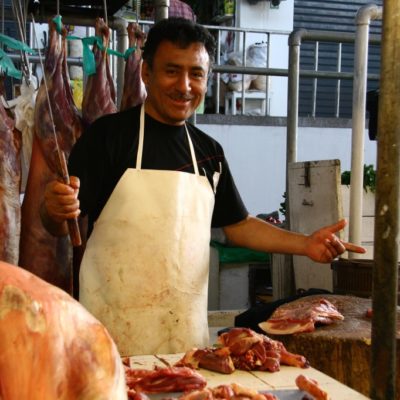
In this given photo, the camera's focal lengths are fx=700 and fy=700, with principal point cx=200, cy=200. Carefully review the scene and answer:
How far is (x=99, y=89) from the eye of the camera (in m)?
4.36

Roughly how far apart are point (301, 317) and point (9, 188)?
168 centimetres

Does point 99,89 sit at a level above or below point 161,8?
below

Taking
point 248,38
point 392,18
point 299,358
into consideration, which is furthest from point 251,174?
point 392,18

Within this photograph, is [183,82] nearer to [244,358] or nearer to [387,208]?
[244,358]

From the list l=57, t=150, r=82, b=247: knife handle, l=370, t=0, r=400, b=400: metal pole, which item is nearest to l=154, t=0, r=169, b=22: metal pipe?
l=57, t=150, r=82, b=247: knife handle

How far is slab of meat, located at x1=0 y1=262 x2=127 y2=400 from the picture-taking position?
1.31 meters

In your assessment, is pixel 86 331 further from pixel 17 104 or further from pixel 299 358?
pixel 17 104

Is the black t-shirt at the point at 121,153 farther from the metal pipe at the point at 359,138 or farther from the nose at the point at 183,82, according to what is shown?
the metal pipe at the point at 359,138

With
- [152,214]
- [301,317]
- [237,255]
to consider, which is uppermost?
[152,214]

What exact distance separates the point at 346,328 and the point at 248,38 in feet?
31.1

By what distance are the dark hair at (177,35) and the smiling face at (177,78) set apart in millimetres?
25

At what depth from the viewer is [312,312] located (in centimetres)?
372

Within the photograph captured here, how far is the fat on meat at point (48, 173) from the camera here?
3945mm

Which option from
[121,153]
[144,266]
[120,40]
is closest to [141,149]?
[121,153]
